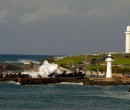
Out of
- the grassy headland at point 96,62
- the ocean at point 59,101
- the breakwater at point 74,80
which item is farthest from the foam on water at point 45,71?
the ocean at point 59,101

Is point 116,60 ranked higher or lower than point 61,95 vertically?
higher

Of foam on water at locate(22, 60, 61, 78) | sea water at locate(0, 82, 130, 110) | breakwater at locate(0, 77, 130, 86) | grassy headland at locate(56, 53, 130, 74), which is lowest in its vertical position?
sea water at locate(0, 82, 130, 110)

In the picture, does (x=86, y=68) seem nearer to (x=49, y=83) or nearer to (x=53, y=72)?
(x=53, y=72)

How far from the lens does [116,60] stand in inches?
6216

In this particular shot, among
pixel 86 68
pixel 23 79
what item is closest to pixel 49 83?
pixel 23 79

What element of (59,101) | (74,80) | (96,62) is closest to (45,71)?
(74,80)

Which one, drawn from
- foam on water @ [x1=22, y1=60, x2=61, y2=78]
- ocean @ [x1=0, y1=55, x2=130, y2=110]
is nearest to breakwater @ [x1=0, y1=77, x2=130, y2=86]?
foam on water @ [x1=22, y1=60, x2=61, y2=78]

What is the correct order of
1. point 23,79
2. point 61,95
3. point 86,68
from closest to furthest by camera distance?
1. point 61,95
2. point 23,79
3. point 86,68

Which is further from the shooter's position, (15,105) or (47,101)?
(47,101)

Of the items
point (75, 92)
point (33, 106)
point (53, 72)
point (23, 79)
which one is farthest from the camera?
point (53, 72)

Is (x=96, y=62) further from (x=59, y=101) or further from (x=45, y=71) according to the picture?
(x=59, y=101)

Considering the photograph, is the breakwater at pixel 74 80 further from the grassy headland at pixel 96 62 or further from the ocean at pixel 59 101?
the ocean at pixel 59 101

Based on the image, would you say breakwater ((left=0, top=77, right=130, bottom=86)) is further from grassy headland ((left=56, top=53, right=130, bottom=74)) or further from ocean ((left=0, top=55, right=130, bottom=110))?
ocean ((left=0, top=55, right=130, bottom=110))

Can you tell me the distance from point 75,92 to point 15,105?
2257 centimetres
